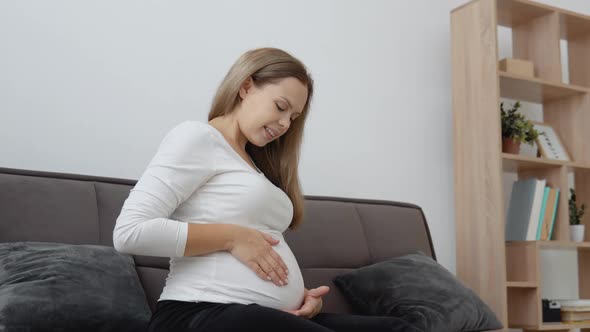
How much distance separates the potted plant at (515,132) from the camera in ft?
10.1

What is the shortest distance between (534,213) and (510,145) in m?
0.33

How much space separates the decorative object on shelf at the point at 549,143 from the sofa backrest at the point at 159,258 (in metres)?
0.90

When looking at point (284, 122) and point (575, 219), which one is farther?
point (575, 219)

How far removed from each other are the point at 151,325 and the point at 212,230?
0.23m

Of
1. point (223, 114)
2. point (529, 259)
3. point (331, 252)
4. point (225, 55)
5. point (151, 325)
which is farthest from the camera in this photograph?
point (529, 259)

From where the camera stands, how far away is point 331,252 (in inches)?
92.0

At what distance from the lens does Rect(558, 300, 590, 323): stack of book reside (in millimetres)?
3008

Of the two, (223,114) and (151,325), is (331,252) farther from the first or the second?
(151,325)

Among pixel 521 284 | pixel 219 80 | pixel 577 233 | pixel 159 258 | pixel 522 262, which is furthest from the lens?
pixel 577 233

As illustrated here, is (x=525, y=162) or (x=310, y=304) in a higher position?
(x=525, y=162)

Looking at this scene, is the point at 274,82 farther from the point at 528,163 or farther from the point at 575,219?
the point at 575,219

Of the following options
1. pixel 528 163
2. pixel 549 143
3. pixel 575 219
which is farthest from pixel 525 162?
pixel 575 219

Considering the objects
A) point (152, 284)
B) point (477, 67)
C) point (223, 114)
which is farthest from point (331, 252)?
point (477, 67)

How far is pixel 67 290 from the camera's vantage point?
156cm
